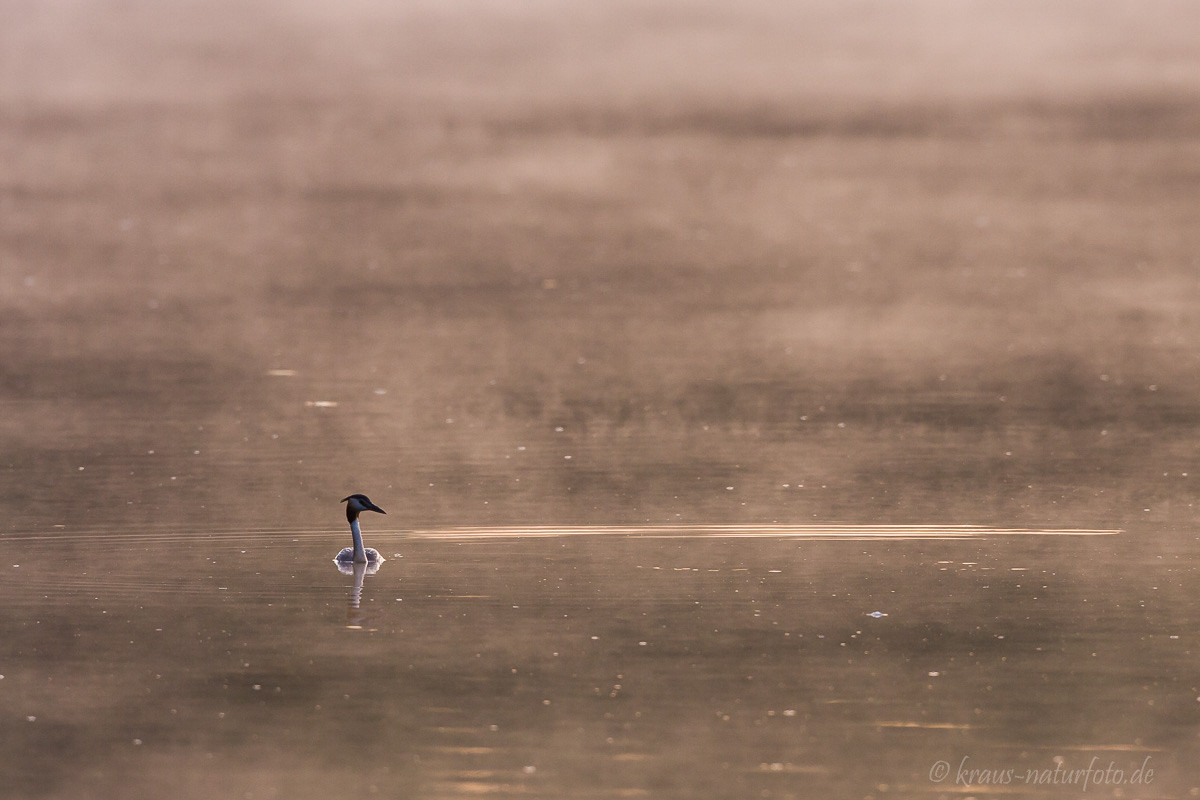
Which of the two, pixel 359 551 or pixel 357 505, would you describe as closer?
pixel 359 551

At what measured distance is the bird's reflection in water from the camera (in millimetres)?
15039

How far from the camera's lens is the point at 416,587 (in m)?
16.3

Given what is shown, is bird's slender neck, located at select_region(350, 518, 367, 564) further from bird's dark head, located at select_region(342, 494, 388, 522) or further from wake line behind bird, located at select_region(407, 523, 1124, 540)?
wake line behind bird, located at select_region(407, 523, 1124, 540)

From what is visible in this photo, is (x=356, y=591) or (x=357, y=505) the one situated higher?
(x=357, y=505)

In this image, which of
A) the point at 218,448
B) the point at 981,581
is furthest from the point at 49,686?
the point at 218,448

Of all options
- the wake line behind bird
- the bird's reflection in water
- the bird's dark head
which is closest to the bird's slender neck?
the bird's reflection in water

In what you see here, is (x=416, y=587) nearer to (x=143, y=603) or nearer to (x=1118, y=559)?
(x=143, y=603)

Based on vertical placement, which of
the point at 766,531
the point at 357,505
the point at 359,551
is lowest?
the point at 766,531

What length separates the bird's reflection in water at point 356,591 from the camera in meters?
15.0

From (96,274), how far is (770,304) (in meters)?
18.9

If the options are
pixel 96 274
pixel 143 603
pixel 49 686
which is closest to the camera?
pixel 49 686

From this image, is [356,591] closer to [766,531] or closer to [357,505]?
[357,505]

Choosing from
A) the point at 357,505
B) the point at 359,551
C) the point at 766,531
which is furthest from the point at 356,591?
the point at 766,531

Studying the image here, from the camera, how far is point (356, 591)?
16.1 m
